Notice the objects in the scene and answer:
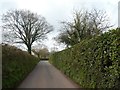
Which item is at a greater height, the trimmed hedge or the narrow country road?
the trimmed hedge

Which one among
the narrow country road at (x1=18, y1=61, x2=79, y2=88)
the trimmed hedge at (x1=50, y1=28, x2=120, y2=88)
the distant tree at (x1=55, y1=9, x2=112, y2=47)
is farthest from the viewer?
the distant tree at (x1=55, y1=9, x2=112, y2=47)

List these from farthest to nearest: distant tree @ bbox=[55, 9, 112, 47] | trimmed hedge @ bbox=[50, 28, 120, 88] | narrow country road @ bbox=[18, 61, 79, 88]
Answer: distant tree @ bbox=[55, 9, 112, 47]
narrow country road @ bbox=[18, 61, 79, 88]
trimmed hedge @ bbox=[50, 28, 120, 88]

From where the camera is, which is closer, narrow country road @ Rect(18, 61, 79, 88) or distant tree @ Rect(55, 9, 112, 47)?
narrow country road @ Rect(18, 61, 79, 88)

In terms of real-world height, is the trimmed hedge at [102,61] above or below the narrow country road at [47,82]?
above

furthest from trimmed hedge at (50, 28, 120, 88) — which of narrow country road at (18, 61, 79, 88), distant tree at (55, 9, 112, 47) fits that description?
distant tree at (55, 9, 112, 47)

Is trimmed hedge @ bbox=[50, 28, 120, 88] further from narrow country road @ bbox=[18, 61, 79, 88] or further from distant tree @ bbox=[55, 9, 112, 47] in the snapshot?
distant tree @ bbox=[55, 9, 112, 47]

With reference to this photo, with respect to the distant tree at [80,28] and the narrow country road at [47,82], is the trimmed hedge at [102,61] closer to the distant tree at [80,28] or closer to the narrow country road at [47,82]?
the narrow country road at [47,82]

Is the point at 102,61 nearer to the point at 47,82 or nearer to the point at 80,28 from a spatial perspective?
the point at 47,82

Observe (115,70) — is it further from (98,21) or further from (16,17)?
(16,17)

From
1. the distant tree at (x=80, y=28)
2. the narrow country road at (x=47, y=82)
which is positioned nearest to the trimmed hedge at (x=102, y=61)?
the narrow country road at (x=47, y=82)

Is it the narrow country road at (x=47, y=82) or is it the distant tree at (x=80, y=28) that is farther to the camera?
the distant tree at (x=80, y=28)

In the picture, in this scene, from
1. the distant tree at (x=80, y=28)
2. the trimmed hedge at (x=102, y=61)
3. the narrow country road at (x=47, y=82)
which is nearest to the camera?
the trimmed hedge at (x=102, y=61)

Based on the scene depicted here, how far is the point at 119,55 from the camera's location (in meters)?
6.29

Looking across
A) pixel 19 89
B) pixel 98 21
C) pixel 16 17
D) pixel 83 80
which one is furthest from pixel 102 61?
pixel 16 17
